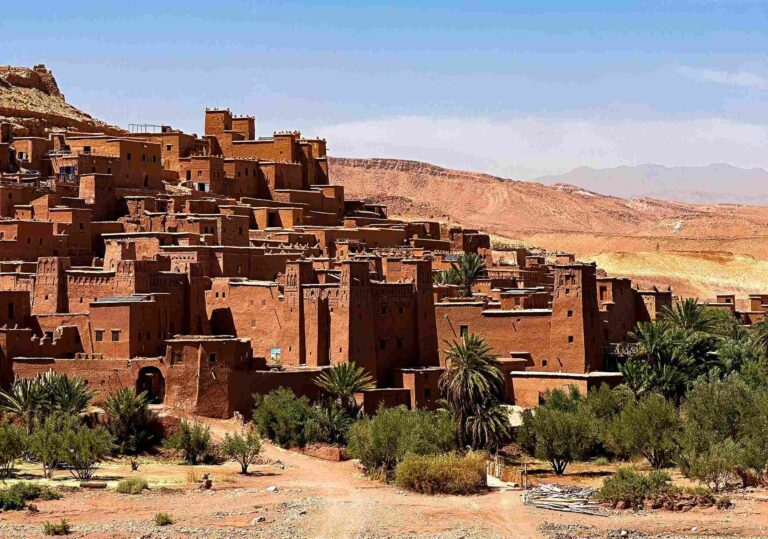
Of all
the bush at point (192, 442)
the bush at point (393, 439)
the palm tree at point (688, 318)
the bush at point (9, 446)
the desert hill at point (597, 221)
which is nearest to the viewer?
the bush at point (9, 446)

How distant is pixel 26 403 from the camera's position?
148 ft

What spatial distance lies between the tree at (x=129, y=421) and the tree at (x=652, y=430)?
13758 millimetres

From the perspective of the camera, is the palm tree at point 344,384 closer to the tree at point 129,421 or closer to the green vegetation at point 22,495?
the tree at point 129,421

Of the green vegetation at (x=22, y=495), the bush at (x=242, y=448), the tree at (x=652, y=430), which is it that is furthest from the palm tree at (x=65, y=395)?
the tree at (x=652, y=430)

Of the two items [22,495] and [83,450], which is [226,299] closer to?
[83,450]

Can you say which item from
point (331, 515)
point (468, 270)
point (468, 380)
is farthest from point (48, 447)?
point (468, 270)

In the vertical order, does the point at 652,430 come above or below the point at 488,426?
below

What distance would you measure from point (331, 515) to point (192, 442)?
7.18 meters

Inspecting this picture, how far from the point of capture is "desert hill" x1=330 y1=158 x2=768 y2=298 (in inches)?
3991

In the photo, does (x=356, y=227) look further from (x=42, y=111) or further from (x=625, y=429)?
(x=625, y=429)

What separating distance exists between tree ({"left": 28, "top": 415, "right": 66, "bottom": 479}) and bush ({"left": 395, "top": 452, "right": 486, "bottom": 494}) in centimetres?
894

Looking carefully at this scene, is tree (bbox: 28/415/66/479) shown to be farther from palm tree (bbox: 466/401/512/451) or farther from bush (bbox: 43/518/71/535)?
palm tree (bbox: 466/401/512/451)

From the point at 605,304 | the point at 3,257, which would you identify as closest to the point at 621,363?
the point at 605,304

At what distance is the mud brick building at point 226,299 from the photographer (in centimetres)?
4769
